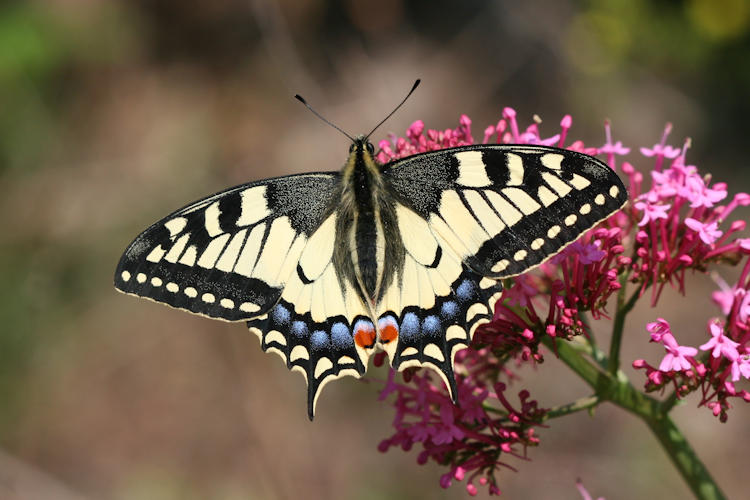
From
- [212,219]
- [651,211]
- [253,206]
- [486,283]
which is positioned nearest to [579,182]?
[651,211]

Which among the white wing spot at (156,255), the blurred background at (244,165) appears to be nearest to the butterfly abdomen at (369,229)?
the white wing spot at (156,255)

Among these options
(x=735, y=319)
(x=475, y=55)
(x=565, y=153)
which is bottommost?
(x=735, y=319)

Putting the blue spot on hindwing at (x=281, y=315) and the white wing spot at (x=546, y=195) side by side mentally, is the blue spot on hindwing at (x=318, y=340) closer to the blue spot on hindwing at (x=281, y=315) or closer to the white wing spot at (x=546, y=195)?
the blue spot on hindwing at (x=281, y=315)

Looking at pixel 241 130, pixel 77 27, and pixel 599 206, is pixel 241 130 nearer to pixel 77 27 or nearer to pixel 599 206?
pixel 77 27

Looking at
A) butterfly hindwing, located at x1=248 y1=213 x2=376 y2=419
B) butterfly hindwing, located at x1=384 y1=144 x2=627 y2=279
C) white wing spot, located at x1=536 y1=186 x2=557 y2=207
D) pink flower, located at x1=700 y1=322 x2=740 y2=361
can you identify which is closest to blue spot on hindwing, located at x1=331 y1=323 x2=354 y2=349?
butterfly hindwing, located at x1=248 y1=213 x2=376 y2=419

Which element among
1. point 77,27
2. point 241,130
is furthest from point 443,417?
point 77,27

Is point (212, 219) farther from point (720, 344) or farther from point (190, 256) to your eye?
point (720, 344)
